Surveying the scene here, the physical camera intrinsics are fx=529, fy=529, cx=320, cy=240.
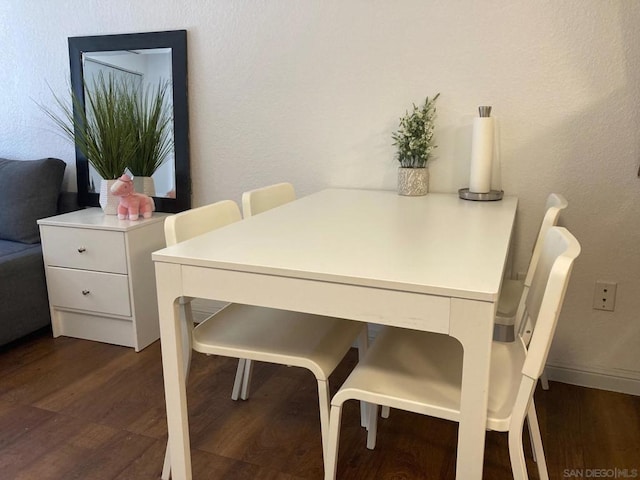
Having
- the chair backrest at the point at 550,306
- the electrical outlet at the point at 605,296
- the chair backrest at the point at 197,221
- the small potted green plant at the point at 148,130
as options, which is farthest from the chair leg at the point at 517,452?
the small potted green plant at the point at 148,130

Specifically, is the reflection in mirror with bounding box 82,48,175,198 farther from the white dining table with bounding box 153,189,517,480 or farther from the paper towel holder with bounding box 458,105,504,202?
the paper towel holder with bounding box 458,105,504,202

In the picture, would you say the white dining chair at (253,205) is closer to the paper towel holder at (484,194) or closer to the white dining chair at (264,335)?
the white dining chair at (264,335)

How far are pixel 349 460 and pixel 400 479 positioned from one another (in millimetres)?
170

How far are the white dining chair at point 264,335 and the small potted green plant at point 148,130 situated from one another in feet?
3.40

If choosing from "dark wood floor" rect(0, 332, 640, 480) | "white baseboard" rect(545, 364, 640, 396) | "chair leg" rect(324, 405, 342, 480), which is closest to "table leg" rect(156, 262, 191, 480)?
"dark wood floor" rect(0, 332, 640, 480)

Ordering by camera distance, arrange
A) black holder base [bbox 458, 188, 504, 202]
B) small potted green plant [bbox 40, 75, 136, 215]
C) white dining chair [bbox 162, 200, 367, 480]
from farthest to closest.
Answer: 1. small potted green plant [bbox 40, 75, 136, 215]
2. black holder base [bbox 458, 188, 504, 202]
3. white dining chair [bbox 162, 200, 367, 480]

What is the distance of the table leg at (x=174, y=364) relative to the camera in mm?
1235

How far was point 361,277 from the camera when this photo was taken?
41.9 inches

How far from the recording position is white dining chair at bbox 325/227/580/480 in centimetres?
101

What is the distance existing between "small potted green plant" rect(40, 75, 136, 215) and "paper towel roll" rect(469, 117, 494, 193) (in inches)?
59.9

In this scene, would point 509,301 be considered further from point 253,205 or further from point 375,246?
point 253,205

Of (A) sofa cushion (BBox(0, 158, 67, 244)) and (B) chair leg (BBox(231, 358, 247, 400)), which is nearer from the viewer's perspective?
(B) chair leg (BBox(231, 358, 247, 400))

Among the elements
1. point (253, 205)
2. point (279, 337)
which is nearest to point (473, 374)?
point (279, 337)

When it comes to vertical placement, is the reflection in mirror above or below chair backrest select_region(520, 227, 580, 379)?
above
